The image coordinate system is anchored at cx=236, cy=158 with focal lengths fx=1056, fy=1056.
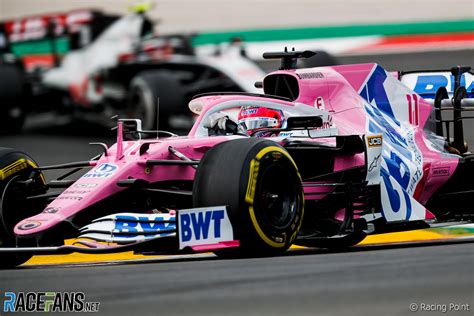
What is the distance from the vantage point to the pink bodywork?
718cm

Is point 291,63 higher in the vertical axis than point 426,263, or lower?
higher

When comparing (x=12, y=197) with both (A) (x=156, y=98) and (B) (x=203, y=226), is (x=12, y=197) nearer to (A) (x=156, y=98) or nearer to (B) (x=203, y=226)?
(B) (x=203, y=226)

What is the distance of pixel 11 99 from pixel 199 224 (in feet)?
35.9

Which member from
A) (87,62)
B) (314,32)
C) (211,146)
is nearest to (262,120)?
(211,146)

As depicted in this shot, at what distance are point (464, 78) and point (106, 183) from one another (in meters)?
4.10

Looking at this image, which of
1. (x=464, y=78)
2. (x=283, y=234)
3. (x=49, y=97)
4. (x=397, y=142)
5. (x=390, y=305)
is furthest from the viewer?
(x=49, y=97)

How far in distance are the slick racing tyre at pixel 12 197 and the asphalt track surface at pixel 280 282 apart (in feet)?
0.78

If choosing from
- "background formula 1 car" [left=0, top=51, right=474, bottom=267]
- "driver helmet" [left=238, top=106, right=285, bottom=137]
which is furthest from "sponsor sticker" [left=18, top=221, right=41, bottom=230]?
"driver helmet" [left=238, top=106, right=285, bottom=137]

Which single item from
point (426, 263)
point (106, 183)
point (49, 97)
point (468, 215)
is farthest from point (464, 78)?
point (49, 97)

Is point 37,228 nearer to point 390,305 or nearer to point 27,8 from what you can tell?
point 390,305

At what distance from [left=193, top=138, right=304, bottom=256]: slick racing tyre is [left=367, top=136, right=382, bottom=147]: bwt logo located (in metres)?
0.98

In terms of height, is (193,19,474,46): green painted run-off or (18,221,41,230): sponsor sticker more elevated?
(193,19,474,46): green painted run-off

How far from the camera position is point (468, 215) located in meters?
8.98

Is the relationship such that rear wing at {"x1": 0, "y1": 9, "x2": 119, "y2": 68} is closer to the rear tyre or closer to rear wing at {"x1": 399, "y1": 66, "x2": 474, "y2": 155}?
the rear tyre
